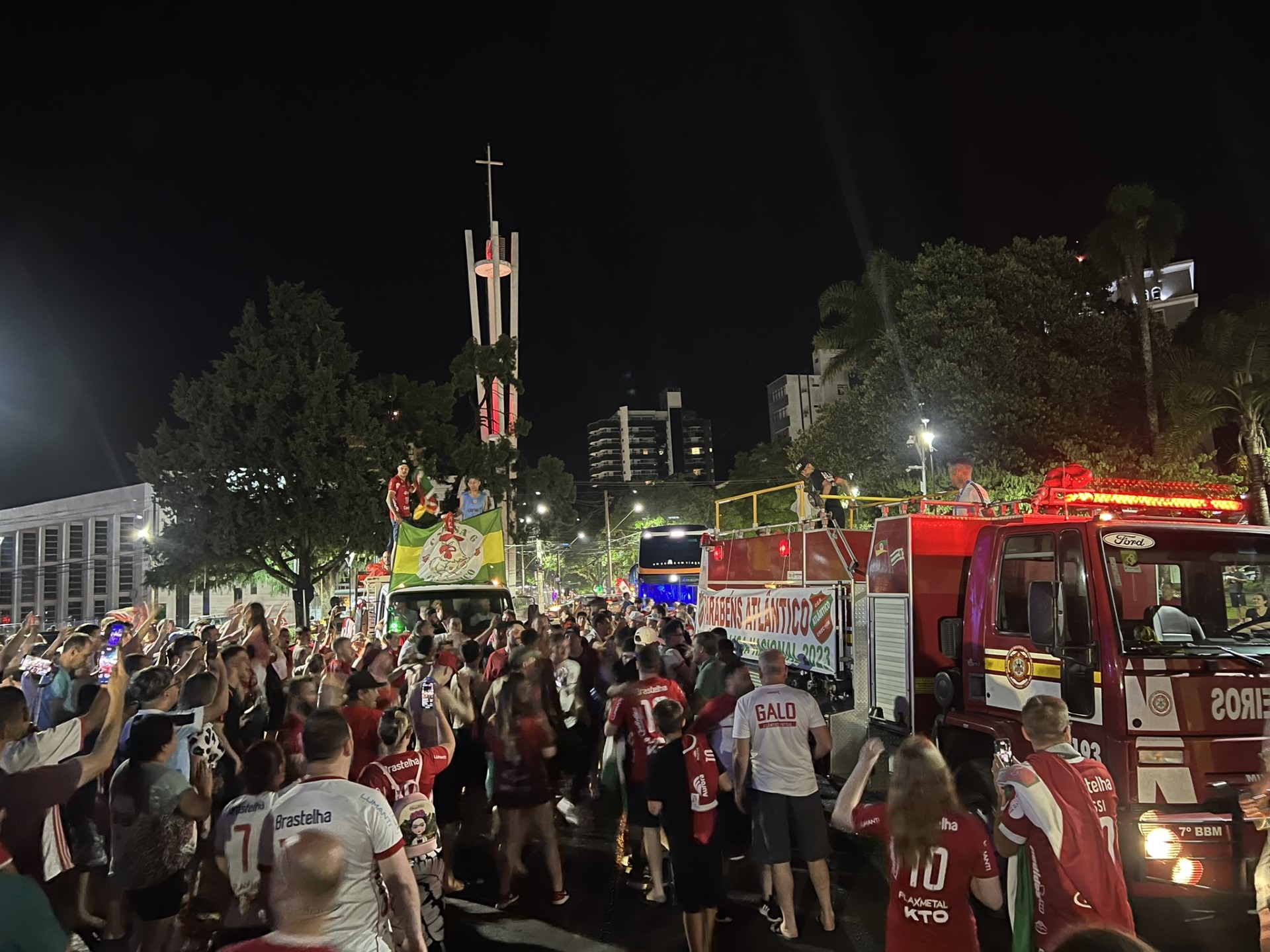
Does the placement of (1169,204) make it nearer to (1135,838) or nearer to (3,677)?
(1135,838)

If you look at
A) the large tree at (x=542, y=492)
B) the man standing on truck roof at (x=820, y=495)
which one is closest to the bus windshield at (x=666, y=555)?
the large tree at (x=542, y=492)

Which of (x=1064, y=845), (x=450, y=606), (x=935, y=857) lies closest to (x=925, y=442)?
(x=450, y=606)

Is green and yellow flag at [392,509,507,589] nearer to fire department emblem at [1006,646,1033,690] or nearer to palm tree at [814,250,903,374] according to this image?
fire department emblem at [1006,646,1033,690]

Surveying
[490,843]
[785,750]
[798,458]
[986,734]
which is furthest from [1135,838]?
[798,458]

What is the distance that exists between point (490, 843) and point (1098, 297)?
21.7 meters

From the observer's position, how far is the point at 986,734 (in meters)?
6.32

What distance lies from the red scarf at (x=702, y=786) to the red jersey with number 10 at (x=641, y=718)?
113 centimetres

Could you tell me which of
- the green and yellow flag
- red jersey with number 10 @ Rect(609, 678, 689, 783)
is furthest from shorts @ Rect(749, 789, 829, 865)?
the green and yellow flag

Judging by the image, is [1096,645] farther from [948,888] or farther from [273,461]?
[273,461]

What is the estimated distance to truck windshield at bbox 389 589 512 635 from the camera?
48.0 ft

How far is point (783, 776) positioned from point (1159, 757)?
7.23ft

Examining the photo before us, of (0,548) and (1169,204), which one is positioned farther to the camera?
(0,548)

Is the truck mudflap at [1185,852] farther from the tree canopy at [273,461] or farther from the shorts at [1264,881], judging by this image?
the tree canopy at [273,461]

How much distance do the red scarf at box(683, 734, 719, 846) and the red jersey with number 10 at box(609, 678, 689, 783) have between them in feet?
3.69
